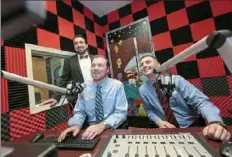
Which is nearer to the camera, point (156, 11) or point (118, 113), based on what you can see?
point (118, 113)

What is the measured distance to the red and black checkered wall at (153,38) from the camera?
4.99 feet

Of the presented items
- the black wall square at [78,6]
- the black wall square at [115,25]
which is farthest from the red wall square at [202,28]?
the black wall square at [78,6]

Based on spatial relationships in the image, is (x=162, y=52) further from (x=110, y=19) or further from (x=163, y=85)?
(x=163, y=85)

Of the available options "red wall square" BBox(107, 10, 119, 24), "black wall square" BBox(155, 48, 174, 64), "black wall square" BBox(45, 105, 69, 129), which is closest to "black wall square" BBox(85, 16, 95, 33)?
"red wall square" BBox(107, 10, 119, 24)

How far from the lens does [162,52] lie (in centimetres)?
260

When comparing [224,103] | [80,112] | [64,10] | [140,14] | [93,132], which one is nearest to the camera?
[93,132]

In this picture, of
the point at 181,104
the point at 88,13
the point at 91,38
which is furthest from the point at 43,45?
the point at 181,104

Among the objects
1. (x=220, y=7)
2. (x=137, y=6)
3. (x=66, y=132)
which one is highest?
(x=137, y=6)

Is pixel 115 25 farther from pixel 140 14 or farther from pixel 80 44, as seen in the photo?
pixel 80 44

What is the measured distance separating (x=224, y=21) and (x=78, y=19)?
224cm

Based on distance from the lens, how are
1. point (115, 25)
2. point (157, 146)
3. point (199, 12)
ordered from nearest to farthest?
1. point (157, 146)
2. point (199, 12)
3. point (115, 25)

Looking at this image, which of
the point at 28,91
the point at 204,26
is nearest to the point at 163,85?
the point at 28,91

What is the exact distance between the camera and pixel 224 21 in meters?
2.09

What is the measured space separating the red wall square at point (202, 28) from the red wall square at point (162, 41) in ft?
1.21
